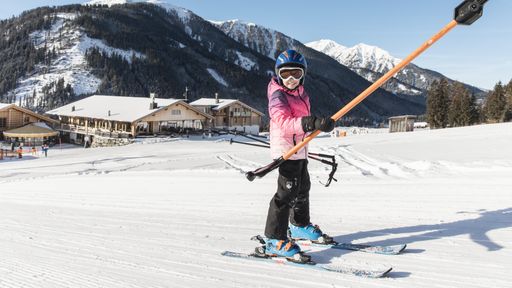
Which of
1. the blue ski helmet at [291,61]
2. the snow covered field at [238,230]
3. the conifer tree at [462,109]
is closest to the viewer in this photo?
the snow covered field at [238,230]

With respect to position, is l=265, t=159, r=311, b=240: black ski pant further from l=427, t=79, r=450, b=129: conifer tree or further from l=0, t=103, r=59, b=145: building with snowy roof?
l=427, t=79, r=450, b=129: conifer tree

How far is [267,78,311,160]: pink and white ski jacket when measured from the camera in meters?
3.90

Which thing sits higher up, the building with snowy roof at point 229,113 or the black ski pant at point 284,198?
the building with snowy roof at point 229,113

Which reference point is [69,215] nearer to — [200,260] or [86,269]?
[86,269]

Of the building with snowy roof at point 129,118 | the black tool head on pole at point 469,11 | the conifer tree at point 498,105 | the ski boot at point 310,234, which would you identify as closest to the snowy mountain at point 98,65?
the conifer tree at point 498,105

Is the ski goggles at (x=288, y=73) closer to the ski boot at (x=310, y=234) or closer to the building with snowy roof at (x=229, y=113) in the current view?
the ski boot at (x=310, y=234)

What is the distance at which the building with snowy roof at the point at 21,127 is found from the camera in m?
43.8

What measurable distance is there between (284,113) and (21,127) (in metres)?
49.3

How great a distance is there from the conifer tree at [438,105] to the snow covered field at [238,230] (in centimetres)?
5434

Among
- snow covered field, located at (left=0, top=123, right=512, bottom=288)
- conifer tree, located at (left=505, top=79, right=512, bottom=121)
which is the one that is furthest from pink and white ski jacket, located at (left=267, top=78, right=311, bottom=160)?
conifer tree, located at (left=505, top=79, right=512, bottom=121)

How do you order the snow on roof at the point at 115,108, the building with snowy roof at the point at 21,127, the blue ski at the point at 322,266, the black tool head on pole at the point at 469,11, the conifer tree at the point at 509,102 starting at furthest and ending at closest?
the conifer tree at the point at 509,102 → the snow on roof at the point at 115,108 → the building with snowy roof at the point at 21,127 → the blue ski at the point at 322,266 → the black tool head on pole at the point at 469,11

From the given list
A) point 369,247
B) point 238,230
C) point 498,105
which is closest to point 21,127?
point 238,230

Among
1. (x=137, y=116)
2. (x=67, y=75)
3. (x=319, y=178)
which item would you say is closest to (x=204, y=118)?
(x=137, y=116)

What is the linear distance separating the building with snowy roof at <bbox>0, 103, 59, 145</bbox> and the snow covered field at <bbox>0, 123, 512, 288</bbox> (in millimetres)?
39041
